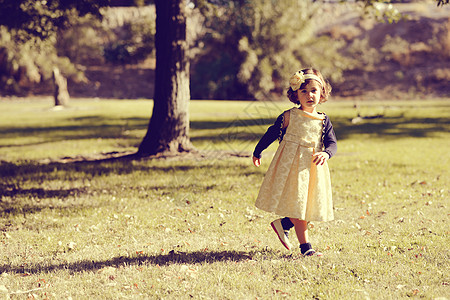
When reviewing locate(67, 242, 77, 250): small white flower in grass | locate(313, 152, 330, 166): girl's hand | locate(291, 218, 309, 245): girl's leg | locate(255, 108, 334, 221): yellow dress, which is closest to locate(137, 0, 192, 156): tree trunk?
locate(67, 242, 77, 250): small white flower in grass

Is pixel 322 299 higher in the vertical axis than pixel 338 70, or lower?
lower

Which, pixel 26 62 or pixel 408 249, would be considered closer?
pixel 408 249

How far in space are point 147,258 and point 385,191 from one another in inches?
173

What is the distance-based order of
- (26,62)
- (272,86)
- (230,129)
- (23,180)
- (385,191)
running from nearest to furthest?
(385,191) → (23,180) → (230,129) → (272,86) → (26,62)

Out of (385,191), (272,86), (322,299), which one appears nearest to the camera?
(322,299)

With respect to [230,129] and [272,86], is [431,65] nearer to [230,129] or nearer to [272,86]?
[272,86]

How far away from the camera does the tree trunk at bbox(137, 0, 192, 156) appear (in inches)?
372

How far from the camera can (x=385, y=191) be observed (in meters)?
7.35

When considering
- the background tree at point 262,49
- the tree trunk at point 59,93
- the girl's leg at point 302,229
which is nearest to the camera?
the girl's leg at point 302,229

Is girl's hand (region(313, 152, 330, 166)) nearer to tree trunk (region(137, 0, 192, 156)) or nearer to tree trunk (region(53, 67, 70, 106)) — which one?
tree trunk (region(137, 0, 192, 156))

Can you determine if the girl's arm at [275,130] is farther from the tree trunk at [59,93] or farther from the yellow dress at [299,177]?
the tree trunk at [59,93]

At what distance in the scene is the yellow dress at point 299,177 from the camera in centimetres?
432

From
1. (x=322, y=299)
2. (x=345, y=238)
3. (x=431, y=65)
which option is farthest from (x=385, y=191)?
(x=431, y=65)

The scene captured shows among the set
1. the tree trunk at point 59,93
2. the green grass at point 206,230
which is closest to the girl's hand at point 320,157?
the green grass at point 206,230
